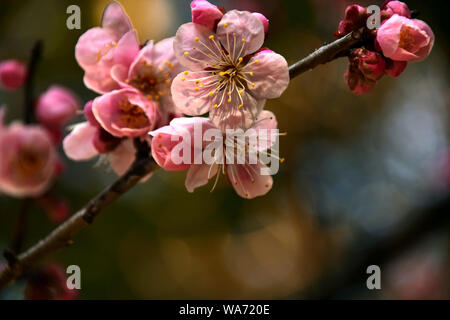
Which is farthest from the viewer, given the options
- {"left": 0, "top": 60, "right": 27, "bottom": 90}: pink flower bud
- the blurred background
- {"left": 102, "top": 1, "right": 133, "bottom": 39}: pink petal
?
the blurred background

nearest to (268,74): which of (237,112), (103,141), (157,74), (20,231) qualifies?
(237,112)

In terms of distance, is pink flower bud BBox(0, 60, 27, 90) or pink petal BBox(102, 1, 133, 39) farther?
pink flower bud BBox(0, 60, 27, 90)

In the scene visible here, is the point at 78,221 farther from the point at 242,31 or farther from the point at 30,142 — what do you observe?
the point at 30,142

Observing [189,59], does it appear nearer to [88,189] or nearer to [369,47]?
[369,47]

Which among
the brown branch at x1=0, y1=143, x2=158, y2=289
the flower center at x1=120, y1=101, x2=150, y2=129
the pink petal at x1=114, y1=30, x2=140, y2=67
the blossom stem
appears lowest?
the brown branch at x1=0, y1=143, x2=158, y2=289

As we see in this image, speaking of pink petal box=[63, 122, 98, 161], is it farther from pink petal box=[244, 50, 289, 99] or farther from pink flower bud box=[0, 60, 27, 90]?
pink flower bud box=[0, 60, 27, 90]

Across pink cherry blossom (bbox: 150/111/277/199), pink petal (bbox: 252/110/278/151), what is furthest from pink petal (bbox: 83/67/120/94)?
pink petal (bbox: 252/110/278/151)
